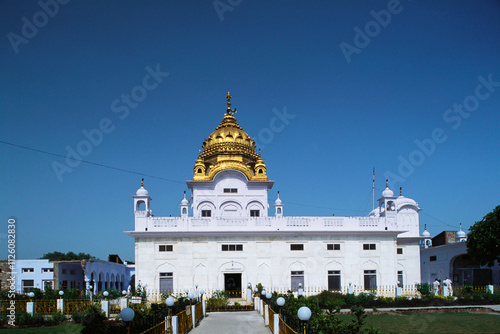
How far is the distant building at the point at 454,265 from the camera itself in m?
37.0

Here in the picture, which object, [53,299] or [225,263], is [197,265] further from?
[53,299]

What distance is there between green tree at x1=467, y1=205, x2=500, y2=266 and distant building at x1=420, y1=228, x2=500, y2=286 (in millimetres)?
3633

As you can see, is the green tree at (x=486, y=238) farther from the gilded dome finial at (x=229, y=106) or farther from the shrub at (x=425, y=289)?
the gilded dome finial at (x=229, y=106)

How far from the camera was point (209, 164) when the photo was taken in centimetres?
3794

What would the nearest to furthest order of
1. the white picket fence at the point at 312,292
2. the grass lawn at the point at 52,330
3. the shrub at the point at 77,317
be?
1. the grass lawn at the point at 52,330
2. the shrub at the point at 77,317
3. the white picket fence at the point at 312,292

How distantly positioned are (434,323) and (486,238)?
614 inches

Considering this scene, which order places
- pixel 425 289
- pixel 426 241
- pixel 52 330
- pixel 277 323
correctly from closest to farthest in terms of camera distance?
1. pixel 277 323
2. pixel 52 330
3. pixel 425 289
4. pixel 426 241

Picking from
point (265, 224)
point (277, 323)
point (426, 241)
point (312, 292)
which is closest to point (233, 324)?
point (277, 323)

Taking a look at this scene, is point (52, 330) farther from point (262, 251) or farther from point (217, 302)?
point (262, 251)

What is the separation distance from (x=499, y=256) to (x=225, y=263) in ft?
61.4

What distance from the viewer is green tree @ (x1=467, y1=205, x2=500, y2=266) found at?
30.9 m

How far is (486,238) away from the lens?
3106 cm

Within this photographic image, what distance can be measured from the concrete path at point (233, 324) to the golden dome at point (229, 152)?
1464 centimetres

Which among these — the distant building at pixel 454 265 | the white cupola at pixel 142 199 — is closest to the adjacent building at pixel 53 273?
the white cupola at pixel 142 199
